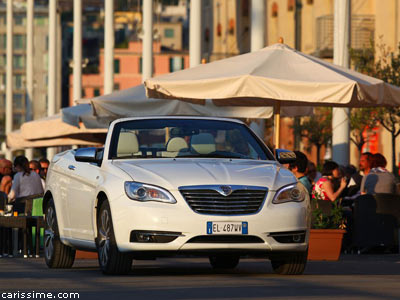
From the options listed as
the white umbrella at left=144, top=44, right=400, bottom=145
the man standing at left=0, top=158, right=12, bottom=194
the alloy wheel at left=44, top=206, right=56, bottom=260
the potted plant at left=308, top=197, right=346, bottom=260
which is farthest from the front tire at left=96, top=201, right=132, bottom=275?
the man standing at left=0, top=158, right=12, bottom=194

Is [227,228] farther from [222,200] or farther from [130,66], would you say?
[130,66]

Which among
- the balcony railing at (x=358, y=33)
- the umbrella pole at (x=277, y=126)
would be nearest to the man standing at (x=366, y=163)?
the umbrella pole at (x=277, y=126)

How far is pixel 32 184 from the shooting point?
23359mm

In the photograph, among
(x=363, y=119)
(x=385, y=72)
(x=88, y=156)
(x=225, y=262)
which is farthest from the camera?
(x=363, y=119)

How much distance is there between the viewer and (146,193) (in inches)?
506

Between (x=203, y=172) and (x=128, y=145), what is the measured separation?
133 centimetres

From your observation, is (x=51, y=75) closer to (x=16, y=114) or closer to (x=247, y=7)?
(x=247, y=7)

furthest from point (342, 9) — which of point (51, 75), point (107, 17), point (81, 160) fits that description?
point (51, 75)

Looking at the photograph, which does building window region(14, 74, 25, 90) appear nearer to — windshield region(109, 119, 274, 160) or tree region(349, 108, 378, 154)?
tree region(349, 108, 378, 154)

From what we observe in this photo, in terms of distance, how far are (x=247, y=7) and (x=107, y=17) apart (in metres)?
24.8


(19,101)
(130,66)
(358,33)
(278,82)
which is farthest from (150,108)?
(19,101)

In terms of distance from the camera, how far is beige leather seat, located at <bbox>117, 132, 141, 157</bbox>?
13984mm

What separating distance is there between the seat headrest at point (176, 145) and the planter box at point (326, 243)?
3938mm

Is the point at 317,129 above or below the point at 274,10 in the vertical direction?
below
